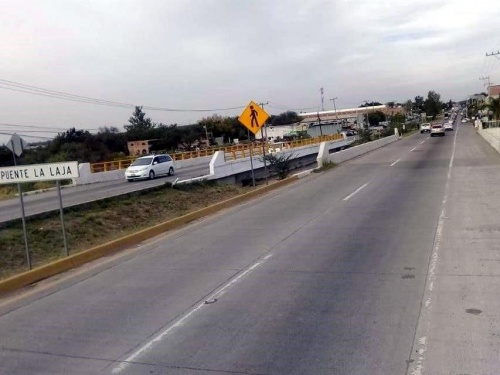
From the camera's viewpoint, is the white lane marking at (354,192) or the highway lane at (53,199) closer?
the white lane marking at (354,192)

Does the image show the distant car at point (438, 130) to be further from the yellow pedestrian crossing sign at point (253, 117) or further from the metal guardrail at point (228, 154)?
the yellow pedestrian crossing sign at point (253, 117)

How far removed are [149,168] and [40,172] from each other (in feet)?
90.0

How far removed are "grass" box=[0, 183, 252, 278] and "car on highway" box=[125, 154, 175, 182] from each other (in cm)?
1021

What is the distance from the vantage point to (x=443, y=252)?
34.1ft

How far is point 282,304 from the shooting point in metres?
7.71

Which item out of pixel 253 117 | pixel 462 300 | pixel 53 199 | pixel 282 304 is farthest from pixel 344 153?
pixel 282 304

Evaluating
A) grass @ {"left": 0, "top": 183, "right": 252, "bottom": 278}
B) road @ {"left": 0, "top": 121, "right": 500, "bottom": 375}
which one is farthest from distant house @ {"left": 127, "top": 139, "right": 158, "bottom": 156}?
road @ {"left": 0, "top": 121, "right": 500, "bottom": 375}

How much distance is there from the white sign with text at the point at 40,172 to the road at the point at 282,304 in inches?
76.6

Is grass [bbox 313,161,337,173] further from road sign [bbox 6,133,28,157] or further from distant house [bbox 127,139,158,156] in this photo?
distant house [bbox 127,139,158,156]

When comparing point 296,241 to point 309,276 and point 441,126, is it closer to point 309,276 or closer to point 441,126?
point 309,276

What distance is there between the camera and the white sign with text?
440 inches

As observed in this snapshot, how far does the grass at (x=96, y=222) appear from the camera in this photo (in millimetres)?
14852

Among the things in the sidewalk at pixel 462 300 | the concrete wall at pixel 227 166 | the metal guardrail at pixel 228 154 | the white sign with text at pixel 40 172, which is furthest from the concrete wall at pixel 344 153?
the white sign with text at pixel 40 172

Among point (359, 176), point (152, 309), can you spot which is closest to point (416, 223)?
point (152, 309)
